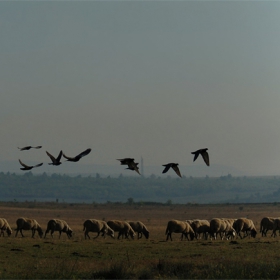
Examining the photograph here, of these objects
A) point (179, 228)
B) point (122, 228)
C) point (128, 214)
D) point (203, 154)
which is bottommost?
point (128, 214)

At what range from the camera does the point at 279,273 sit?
55.9 feet

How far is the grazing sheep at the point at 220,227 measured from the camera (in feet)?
113

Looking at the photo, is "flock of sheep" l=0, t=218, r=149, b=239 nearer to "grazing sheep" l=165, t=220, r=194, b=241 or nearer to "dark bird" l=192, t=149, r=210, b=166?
"grazing sheep" l=165, t=220, r=194, b=241

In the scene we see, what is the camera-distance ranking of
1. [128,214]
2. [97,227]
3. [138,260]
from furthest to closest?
[128,214]
[97,227]
[138,260]

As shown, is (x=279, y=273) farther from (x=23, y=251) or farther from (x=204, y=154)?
(x=23, y=251)

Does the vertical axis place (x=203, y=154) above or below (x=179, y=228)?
above

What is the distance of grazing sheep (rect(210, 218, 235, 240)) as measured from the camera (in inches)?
1352

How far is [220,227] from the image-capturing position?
1357 inches

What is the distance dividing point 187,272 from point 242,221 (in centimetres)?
1890

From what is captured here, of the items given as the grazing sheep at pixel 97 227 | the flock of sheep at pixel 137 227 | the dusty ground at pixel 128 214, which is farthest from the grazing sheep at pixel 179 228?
the dusty ground at pixel 128 214

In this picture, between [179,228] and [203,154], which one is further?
[179,228]

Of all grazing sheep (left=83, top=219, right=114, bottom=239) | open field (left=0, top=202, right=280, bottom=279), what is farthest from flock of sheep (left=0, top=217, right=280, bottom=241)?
open field (left=0, top=202, right=280, bottom=279)

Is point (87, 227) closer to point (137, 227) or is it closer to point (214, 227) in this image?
point (137, 227)

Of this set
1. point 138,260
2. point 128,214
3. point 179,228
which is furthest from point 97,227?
point 128,214
